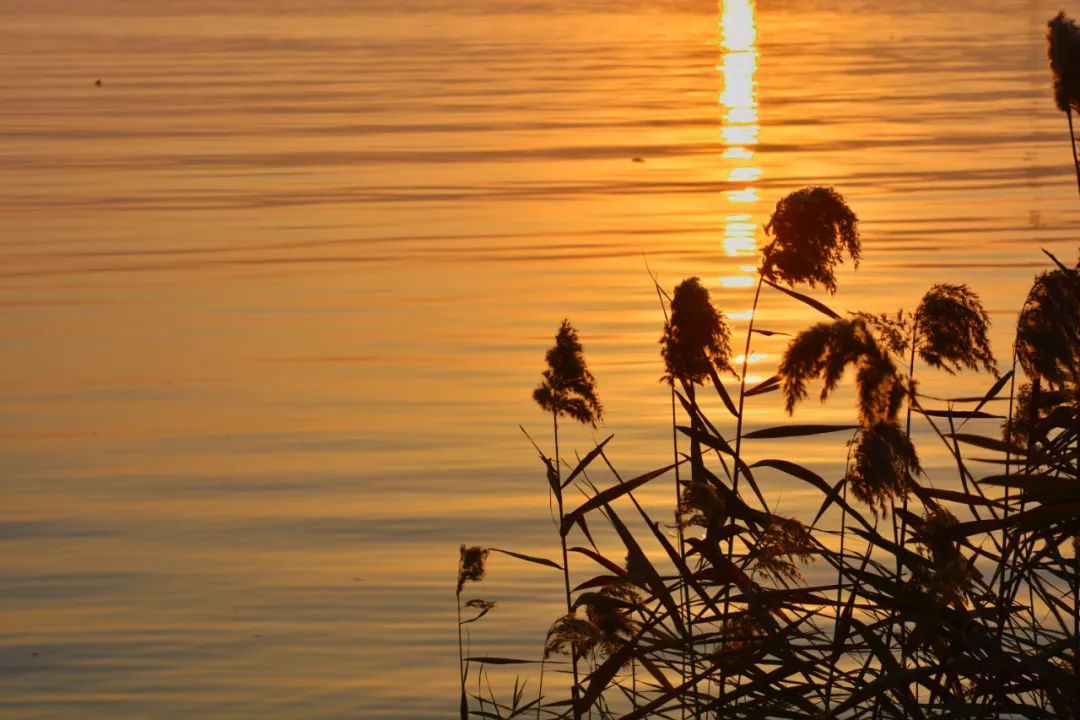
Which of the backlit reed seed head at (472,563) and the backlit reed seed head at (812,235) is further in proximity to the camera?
the backlit reed seed head at (472,563)

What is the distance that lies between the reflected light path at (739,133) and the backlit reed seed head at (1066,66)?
9.18 m

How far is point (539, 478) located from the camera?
337 inches

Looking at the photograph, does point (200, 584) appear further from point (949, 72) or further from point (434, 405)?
point (949, 72)

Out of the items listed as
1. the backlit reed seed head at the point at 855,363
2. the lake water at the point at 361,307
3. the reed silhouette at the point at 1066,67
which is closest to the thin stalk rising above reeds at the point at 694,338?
the backlit reed seed head at the point at 855,363

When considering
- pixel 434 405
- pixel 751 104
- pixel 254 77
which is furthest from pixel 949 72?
pixel 434 405

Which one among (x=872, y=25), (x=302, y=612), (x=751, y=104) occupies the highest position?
(x=872, y=25)

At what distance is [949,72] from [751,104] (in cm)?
509

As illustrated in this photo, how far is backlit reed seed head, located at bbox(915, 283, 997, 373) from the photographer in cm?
364

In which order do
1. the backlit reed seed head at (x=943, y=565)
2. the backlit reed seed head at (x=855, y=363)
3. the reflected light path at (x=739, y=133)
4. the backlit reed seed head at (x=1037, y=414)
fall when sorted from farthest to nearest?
the reflected light path at (x=739, y=133)
the backlit reed seed head at (x=1037, y=414)
the backlit reed seed head at (x=943, y=565)
the backlit reed seed head at (x=855, y=363)

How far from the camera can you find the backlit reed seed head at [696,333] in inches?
142

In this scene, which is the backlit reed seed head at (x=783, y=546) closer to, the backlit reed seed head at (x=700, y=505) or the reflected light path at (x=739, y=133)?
the backlit reed seed head at (x=700, y=505)

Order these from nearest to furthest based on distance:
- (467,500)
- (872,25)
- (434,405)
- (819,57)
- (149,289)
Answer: (467,500), (434,405), (149,289), (819,57), (872,25)

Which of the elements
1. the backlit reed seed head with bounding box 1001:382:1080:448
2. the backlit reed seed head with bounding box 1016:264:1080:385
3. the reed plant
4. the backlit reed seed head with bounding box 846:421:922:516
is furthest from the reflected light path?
the backlit reed seed head with bounding box 846:421:922:516

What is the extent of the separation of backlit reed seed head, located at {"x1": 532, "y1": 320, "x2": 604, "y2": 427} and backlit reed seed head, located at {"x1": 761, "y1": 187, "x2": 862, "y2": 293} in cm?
37
